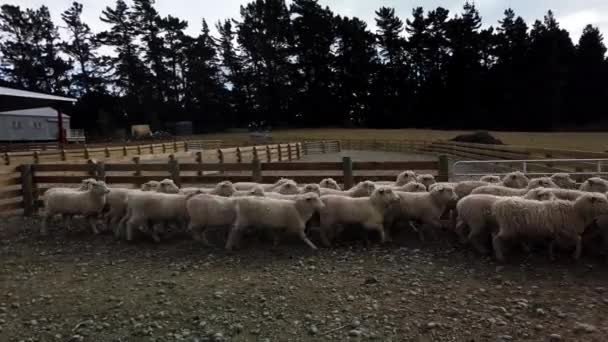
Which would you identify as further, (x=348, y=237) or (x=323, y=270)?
(x=348, y=237)

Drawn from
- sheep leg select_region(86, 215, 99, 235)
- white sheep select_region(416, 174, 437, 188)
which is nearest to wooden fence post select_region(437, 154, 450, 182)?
white sheep select_region(416, 174, 437, 188)

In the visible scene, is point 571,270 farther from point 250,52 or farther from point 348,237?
point 250,52

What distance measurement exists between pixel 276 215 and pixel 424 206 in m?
2.26

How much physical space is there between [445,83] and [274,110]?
30724 mm

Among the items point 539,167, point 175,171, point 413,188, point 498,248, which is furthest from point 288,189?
point 539,167

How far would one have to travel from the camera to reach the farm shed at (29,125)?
44331 millimetres

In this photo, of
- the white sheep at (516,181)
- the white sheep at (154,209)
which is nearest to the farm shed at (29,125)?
the white sheep at (154,209)

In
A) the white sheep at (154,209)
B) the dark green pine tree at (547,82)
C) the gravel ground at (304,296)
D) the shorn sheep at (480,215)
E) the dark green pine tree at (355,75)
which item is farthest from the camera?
the dark green pine tree at (355,75)

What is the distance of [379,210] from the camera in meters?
6.35

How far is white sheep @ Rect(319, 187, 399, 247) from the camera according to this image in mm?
6270

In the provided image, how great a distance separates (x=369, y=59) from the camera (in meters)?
77.1

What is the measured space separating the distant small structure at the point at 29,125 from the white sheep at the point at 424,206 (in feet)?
154

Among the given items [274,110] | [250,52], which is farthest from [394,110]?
[250,52]

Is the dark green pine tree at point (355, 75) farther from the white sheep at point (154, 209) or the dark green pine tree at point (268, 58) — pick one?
the white sheep at point (154, 209)
